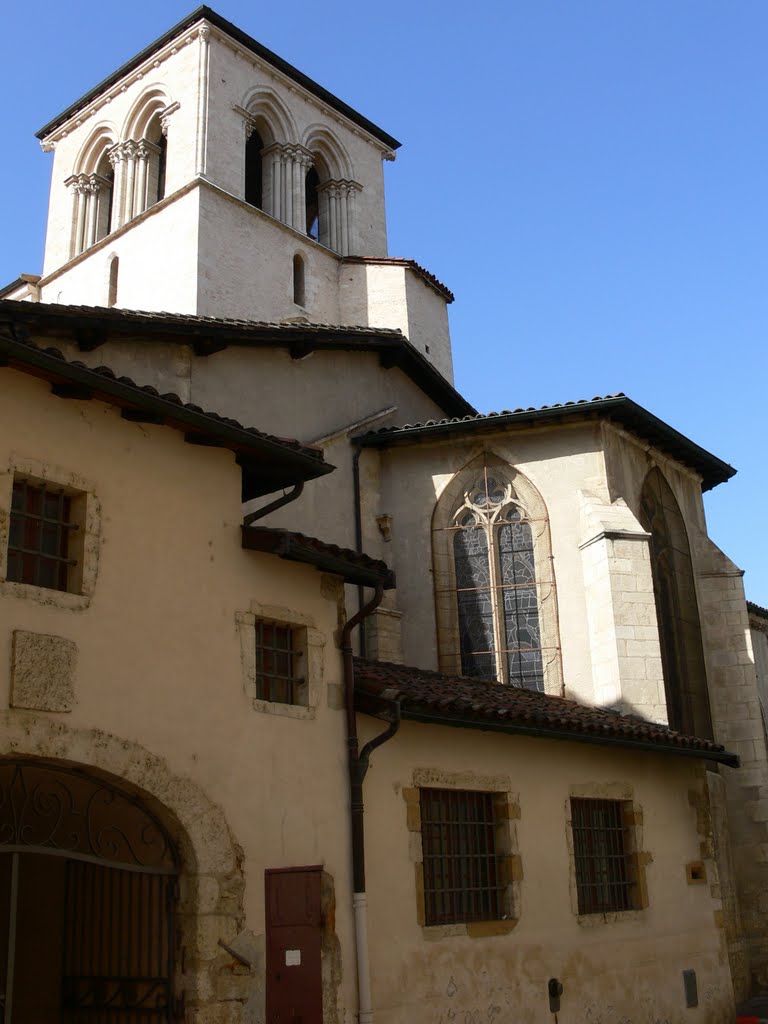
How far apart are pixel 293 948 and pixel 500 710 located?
3.01m

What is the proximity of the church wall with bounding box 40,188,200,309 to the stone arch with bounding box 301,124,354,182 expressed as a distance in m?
5.62

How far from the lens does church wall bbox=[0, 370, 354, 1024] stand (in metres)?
7.14

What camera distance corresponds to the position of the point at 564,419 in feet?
50.5

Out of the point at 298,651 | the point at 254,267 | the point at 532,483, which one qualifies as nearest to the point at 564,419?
the point at 532,483

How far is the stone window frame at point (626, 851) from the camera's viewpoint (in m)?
11.2

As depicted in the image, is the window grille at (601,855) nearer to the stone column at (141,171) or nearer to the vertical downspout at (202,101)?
the vertical downspout at (202,101)

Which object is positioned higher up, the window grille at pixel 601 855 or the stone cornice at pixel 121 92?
the stone cornice at pixel 121 92

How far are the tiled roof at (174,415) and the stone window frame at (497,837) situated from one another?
289 cm

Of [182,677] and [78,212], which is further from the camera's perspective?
[78,212]

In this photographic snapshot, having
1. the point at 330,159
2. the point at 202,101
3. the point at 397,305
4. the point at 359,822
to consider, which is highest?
the point at 330,159

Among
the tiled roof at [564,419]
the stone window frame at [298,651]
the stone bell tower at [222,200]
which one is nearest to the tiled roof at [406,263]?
the stone bell tower at [222,200]

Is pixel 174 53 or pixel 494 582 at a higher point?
pixel 174 53

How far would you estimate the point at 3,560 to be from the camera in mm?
7027

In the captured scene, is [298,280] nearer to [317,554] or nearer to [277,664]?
[317,554]
